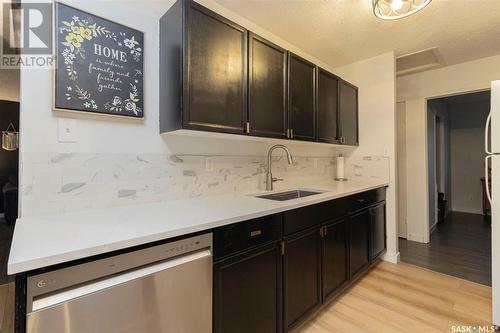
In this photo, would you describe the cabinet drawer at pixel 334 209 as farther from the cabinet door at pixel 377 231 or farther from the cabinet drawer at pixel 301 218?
the cabinet door at pixel 377 231

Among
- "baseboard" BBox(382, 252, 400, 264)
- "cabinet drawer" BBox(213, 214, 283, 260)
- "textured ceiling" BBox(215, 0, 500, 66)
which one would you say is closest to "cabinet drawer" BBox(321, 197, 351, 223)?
"cabinet drawer" BBox(213, 214, 283, 260)

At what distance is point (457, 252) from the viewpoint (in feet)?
9.50

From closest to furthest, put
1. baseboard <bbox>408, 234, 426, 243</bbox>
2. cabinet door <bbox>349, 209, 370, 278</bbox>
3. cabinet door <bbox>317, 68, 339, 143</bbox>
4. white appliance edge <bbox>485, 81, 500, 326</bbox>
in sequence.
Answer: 1. white appliance edge <bbox>485, 81, 500, 326</bbox>
2. cabinet door <bbox>349, 209, 370, 278</bbox>
3. cabinet door <bbox>317, 68, 339, 143</bbox>
4. baseboard <bbox>408, 234, 426, 243</bbox>

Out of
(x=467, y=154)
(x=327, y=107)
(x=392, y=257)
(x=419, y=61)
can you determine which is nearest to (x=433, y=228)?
(x=392, y=257)

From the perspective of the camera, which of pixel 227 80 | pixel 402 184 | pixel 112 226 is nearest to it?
pixel 112 226

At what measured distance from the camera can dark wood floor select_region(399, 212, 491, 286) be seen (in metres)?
2.42

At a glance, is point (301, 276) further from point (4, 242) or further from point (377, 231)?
point (4, 242)

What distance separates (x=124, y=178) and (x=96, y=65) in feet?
2.10

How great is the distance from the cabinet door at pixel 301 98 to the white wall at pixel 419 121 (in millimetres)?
2055

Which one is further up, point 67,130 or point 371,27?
point 371,27

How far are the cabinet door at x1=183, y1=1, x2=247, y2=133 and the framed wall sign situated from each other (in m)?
0.35

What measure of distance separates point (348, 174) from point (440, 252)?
1.41 meters

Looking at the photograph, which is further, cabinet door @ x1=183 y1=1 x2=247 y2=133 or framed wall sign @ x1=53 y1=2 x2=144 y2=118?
cabinet door @ x1=183 y1=1 x2=247 y2=133

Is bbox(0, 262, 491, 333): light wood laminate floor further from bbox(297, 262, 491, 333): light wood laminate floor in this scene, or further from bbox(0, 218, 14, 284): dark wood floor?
bbox(0, 218, 14, 284): dark wood floor
